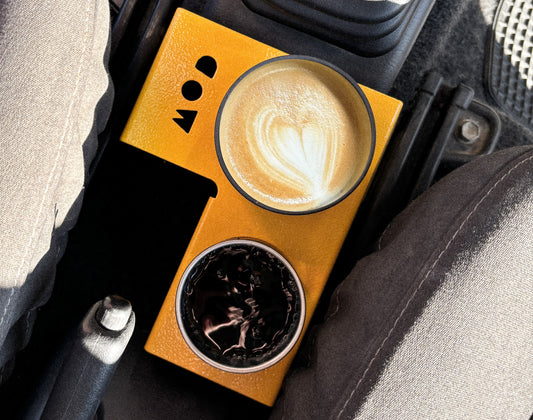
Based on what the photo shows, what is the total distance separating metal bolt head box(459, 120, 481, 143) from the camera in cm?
79

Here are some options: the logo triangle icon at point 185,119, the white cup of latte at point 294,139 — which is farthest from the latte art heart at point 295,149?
the logo triangle icon at point 185,119

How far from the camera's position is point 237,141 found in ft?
1.82

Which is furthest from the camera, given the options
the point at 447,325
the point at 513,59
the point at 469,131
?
the point at 513,59

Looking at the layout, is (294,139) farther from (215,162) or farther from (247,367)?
(247,367)

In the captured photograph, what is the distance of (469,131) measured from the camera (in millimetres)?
791

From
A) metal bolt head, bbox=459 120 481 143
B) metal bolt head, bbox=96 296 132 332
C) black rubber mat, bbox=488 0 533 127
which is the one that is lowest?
metal bolt head, bbox=96 296 132 332

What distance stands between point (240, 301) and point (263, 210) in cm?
12

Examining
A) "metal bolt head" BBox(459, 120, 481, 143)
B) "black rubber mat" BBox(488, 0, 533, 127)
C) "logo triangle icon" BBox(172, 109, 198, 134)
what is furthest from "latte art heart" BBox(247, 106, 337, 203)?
"black rubber mat" BBox(488, 0, 533, 127)

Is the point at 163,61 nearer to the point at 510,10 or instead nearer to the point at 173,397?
the point at 173,397

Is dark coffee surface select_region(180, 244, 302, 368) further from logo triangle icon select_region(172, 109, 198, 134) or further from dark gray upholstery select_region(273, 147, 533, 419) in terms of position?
logo triangle icon select_region(172, 109, 198, 134)

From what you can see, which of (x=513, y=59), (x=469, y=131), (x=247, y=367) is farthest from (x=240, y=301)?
(x=513, y=59)

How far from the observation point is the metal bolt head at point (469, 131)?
31.0 inches

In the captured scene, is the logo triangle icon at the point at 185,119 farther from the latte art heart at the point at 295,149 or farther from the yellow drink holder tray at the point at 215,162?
the latte art heart at the point at 295,149

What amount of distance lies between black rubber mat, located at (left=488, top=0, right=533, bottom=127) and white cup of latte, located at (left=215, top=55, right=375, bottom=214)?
58cm
